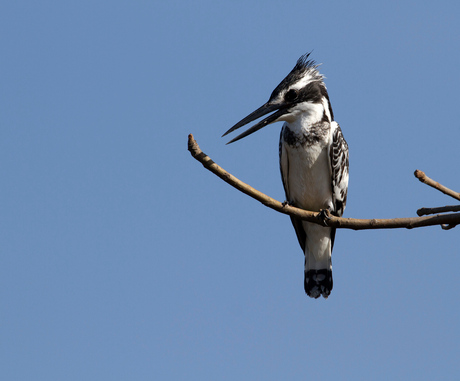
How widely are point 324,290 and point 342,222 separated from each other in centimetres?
294

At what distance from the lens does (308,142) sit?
225 inches

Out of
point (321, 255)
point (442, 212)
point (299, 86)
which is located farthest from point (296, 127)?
point (442, 212)

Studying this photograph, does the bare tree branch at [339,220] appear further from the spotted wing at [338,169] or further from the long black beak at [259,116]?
the spotted wing at [338,169]

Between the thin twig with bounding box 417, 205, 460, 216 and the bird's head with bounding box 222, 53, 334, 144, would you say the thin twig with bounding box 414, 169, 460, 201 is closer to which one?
the thin twig with bounding box 417, 205, 460, 216

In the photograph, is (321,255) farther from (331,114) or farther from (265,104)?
(265,104)

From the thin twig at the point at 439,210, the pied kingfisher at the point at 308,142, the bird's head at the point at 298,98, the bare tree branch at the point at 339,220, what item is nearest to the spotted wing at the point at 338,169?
the pied kingfisher at the point at 308,142

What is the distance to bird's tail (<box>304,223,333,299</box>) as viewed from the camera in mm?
6516

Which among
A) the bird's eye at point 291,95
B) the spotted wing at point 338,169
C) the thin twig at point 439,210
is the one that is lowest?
the thin twig at point 439,210

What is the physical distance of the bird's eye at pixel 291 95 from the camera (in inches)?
215

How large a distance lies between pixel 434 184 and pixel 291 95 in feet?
8.75

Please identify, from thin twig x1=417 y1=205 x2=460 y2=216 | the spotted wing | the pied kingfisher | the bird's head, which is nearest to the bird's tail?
the pied kingfisher

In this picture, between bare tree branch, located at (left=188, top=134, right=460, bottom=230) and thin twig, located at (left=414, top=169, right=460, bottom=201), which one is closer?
thin twig, located at (left=414, top=169, right=460, bottom=201)

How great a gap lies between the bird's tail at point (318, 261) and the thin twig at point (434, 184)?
3522 mm

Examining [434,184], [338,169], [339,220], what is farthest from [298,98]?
[434,184]
